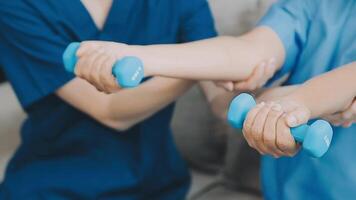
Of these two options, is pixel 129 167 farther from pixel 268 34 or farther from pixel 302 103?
pixel 302 103

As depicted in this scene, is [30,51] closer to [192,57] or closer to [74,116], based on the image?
[74,116]

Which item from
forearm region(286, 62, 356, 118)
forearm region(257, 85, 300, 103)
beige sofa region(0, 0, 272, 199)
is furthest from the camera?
beige sofa region(0, 0, 272, 199)

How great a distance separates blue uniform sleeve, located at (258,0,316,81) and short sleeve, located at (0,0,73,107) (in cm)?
32

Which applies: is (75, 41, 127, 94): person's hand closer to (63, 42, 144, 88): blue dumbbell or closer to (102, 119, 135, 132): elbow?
(63, 42, 144, 88): blue dumbbell

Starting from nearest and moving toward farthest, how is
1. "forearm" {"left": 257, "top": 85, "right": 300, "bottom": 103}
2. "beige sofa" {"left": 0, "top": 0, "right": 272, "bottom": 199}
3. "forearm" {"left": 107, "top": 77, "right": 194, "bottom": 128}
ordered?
"forearm" {"left": 257, "top": 85, "right": 300, "bottom": 103} → "forearm" {"left": 107, "top": 77, "right": 194, "bottom": 128} → "beige sofa" {"left": 0, "top": 0, "right": 272, "bottom": 199}

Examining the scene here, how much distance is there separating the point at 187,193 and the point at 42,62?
40cm

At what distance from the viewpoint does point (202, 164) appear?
134 cm

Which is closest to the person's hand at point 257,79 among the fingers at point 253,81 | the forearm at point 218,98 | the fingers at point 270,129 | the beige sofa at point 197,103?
the fingers at point 253,81

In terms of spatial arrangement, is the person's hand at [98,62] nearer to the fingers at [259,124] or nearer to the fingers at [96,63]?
the fingers at [96,63]

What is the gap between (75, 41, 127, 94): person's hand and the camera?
69 centimetres

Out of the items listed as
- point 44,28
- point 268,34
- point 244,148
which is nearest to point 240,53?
point 268,34

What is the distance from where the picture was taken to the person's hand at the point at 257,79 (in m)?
0.82

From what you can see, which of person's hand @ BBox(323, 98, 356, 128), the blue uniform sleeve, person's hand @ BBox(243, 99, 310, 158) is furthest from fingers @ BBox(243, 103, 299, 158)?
the blue uniform sleeve

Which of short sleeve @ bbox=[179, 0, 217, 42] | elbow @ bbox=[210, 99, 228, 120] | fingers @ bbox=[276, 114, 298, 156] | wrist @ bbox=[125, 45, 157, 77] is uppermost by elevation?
wrist @ bbox=[125, 45, 157, 77]
